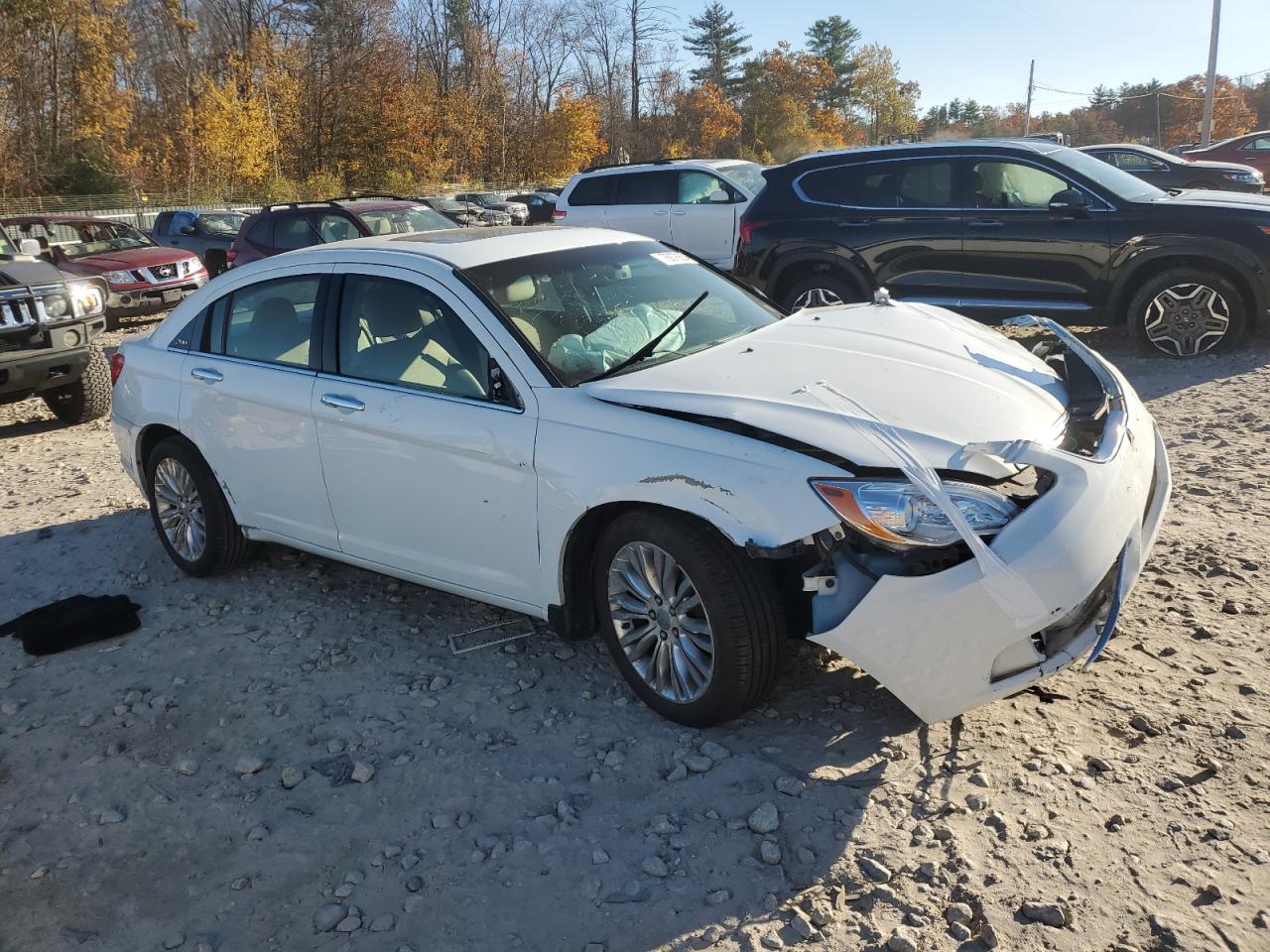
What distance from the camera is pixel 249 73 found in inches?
1861

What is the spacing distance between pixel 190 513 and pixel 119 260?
1130 centimetres

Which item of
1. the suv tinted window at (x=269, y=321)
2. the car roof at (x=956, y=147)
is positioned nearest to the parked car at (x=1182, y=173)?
the car roof at (x=956, y=147)

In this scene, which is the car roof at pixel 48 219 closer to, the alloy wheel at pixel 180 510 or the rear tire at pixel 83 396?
the rear tire at pixel 83 396

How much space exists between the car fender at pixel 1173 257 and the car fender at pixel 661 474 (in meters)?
6.44

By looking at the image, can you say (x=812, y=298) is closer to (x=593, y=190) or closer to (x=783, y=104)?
(x=593, y=190)

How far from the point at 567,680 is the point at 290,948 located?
1515mm

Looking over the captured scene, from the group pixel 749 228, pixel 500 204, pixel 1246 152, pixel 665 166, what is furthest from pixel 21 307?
pixel 500 204

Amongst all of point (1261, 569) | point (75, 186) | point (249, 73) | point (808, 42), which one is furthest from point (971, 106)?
point (1261, 569)

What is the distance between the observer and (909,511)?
2963 millimetres

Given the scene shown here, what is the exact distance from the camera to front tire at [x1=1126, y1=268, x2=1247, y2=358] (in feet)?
27.2

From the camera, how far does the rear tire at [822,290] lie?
30.7 ft

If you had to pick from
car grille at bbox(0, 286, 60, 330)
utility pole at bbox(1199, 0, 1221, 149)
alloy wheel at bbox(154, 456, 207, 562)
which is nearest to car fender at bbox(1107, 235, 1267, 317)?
alloy wheel at bbox(154, 456, 207, 562)

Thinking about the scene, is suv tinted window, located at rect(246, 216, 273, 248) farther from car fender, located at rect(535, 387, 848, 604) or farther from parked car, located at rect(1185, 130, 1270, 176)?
parked car, located at rect(1185, 130, 1270, 176)

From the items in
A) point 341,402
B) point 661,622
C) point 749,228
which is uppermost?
point 749,228
